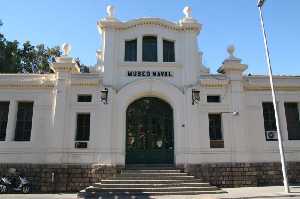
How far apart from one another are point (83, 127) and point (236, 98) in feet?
27.5

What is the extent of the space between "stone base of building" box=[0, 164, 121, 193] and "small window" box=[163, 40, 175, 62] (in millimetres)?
6791

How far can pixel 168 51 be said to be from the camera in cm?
1909

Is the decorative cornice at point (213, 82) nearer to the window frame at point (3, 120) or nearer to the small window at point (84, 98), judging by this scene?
the small window at point (84, 98)

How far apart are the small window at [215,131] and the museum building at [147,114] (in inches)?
2.1

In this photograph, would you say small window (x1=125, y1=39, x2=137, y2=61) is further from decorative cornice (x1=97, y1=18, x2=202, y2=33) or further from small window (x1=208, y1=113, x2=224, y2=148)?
small window (x1=208, y1=113, x2=224, y2=148)

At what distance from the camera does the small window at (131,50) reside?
18.8 m

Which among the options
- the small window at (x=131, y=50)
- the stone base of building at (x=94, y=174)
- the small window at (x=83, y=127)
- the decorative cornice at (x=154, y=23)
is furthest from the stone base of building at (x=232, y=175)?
the decorative cornice at (x=154, y=23)

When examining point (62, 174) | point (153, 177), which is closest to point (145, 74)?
point (153, 177)

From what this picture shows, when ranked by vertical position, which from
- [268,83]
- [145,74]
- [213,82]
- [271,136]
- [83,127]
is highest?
[145,74]

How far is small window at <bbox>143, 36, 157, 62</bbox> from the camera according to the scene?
18.8 m

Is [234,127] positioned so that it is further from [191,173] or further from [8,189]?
[8,189]

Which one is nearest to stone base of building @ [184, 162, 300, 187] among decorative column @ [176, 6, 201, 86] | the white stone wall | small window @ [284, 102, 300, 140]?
the white stone wall

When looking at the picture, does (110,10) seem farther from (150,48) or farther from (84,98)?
(84,98)

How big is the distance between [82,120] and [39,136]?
2.34 meters
